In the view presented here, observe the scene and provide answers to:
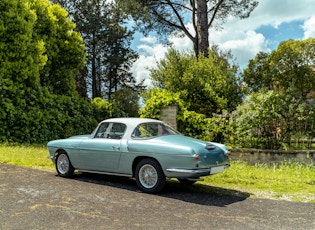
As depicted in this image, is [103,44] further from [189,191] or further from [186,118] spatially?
[189,191]

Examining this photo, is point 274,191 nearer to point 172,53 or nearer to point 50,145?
point 50,145

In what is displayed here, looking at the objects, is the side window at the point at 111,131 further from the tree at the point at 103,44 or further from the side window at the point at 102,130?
the tree at the point at 103,44

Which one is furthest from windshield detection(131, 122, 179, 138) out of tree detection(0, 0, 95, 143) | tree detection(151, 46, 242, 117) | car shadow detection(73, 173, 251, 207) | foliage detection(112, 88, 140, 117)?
foliage detection(112, 88, 140, 117)

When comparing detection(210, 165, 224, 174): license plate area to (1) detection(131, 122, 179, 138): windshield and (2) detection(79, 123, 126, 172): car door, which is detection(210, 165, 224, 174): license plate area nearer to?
(1) detection(131, 122, 179, 138): windshield

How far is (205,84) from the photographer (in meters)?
15.3

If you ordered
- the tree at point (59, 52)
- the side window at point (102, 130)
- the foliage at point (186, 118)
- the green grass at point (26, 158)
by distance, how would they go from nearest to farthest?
1. the side window at point (102, 130)
2. the green grass at point (26, 158)
3. the foliage at point (186, 118)
4. the tree at point (59, 52)

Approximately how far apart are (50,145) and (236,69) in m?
9.98

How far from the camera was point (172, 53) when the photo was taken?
1680cm

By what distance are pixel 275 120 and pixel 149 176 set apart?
21.0ft

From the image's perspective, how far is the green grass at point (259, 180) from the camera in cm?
729

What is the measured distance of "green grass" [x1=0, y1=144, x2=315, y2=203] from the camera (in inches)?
287

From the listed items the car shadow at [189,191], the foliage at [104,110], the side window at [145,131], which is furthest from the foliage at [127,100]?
the side window at [145,131]

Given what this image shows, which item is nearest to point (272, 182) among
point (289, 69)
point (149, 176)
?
point (149, 176)

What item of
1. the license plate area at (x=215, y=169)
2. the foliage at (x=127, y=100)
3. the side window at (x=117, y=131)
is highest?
the foliage at (x=127, y=100)
